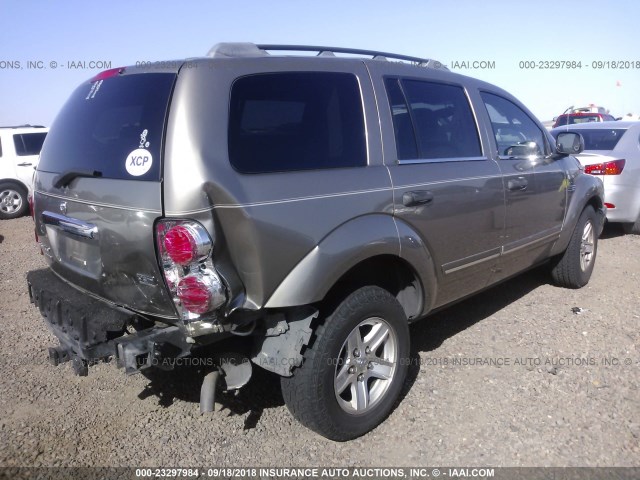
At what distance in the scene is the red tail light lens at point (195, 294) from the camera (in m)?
2.17

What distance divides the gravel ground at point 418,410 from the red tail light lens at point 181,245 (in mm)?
1180

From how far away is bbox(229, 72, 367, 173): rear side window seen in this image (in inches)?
92.9

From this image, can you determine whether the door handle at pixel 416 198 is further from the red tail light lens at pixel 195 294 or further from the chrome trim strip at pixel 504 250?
the red tail light lens at pixel 195 294

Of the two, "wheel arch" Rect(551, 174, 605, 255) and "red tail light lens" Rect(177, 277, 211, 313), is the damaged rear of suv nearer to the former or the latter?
"red tail light lens" Rect(177, 277, 211, 313)

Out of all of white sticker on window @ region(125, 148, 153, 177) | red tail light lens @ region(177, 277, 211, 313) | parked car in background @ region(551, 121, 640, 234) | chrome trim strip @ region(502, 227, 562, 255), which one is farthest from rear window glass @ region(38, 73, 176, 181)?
parked car in background @ region(551, 121, 640, 234)

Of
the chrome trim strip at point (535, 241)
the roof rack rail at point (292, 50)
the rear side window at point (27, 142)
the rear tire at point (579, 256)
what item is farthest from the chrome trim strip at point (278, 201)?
the rear side window at point (27, 142)

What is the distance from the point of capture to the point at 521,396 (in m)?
3.24

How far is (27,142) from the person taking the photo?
10781mm

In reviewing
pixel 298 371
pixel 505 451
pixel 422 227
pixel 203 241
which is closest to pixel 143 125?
pixel 203 241

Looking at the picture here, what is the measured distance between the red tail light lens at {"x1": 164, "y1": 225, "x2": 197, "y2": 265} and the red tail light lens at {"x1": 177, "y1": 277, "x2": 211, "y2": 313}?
0.28 ft

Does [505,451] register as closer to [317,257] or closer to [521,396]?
[521,396]

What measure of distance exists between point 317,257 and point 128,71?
4.52 ft

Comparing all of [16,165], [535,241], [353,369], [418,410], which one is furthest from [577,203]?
[16,165]

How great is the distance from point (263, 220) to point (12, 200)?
1028 centimetres
